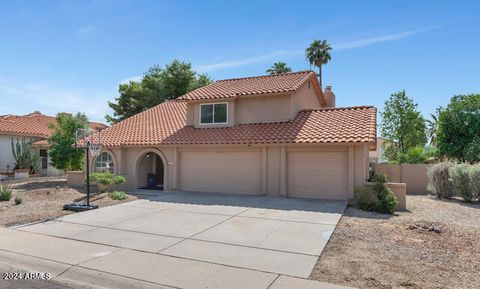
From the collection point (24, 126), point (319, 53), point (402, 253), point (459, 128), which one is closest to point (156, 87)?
point (24, 126)

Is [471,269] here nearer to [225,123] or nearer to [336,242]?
[336,242]

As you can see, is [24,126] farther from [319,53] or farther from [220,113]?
[319,53]

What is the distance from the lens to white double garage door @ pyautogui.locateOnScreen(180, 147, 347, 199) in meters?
14.6

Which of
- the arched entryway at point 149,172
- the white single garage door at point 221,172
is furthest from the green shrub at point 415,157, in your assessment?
the arched entryway at point 149,172

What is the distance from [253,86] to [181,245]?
12633mm

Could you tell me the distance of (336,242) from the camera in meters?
7.92

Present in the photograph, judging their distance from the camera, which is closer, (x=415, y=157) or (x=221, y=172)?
(x=221, y=172)

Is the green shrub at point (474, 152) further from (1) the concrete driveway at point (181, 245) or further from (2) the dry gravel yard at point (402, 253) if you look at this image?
(1) the concrete driveway at point (181, 245)

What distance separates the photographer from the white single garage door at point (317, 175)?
569 inches

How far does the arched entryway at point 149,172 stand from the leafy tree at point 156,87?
52.4ft

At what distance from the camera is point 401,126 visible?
2883cm

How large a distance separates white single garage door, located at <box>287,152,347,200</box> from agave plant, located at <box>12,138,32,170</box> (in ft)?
73.3

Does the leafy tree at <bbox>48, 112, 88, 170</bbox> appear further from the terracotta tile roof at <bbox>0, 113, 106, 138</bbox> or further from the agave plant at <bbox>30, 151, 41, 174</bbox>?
the terracotta tile roof at <bbox>0, 113, 106, 138</bbox>

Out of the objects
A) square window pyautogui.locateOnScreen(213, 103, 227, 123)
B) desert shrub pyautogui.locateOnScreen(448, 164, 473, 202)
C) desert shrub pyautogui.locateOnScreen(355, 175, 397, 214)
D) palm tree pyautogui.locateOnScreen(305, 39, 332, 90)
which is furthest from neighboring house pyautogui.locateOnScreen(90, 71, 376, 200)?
palm tree pyautogui.locateOnScreen(305, 39, 332, 90)
